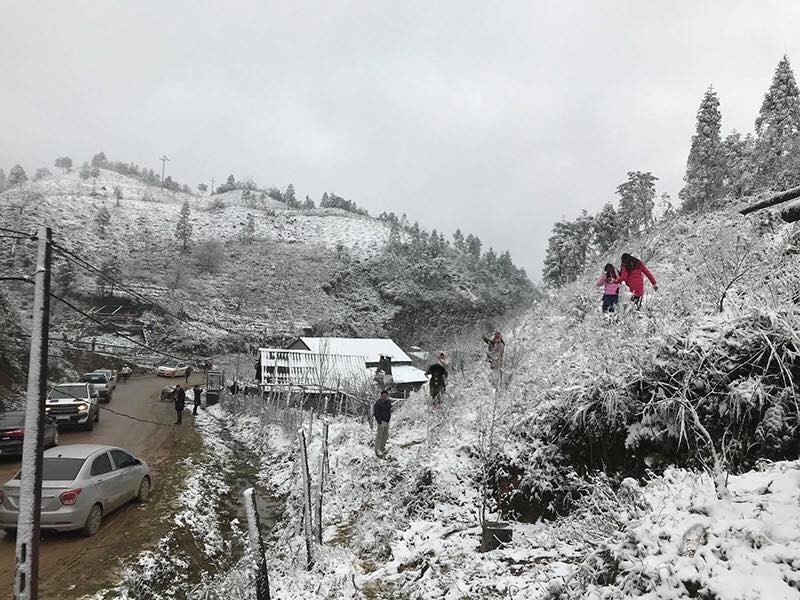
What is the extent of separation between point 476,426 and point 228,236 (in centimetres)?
12739

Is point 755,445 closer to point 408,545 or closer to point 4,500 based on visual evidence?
point 408,545

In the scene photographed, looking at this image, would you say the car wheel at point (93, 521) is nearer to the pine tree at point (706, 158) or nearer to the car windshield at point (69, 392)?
the car windshield at point (69, 392)

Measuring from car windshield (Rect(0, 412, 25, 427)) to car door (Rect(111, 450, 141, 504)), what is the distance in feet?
21.2

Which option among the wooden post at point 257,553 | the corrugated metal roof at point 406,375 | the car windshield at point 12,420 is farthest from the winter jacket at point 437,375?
the corrugated metal roof at point 406,375

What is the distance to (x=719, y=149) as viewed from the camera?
3909cm

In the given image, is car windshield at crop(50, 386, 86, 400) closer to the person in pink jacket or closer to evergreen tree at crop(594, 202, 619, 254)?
the person in pink jacket

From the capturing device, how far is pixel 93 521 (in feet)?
34.1

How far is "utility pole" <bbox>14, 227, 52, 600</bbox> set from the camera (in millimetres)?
7531

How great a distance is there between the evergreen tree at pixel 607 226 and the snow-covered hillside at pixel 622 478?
36926mm

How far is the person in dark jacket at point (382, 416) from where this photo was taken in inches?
550

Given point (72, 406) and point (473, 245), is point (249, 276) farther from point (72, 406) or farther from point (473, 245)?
point (72, 406)

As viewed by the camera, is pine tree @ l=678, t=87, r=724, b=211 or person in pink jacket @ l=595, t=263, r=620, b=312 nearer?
person in pink jacket @ l=595, t=263, r=620, b=312

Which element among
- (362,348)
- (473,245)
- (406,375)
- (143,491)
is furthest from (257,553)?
(473,245)

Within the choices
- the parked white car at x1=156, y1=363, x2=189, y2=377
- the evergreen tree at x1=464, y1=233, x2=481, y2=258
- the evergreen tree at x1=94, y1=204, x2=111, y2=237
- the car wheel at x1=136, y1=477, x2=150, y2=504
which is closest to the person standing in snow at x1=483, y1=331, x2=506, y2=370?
the car wheel at x1=136, y1=477, x2=150, y2=504
